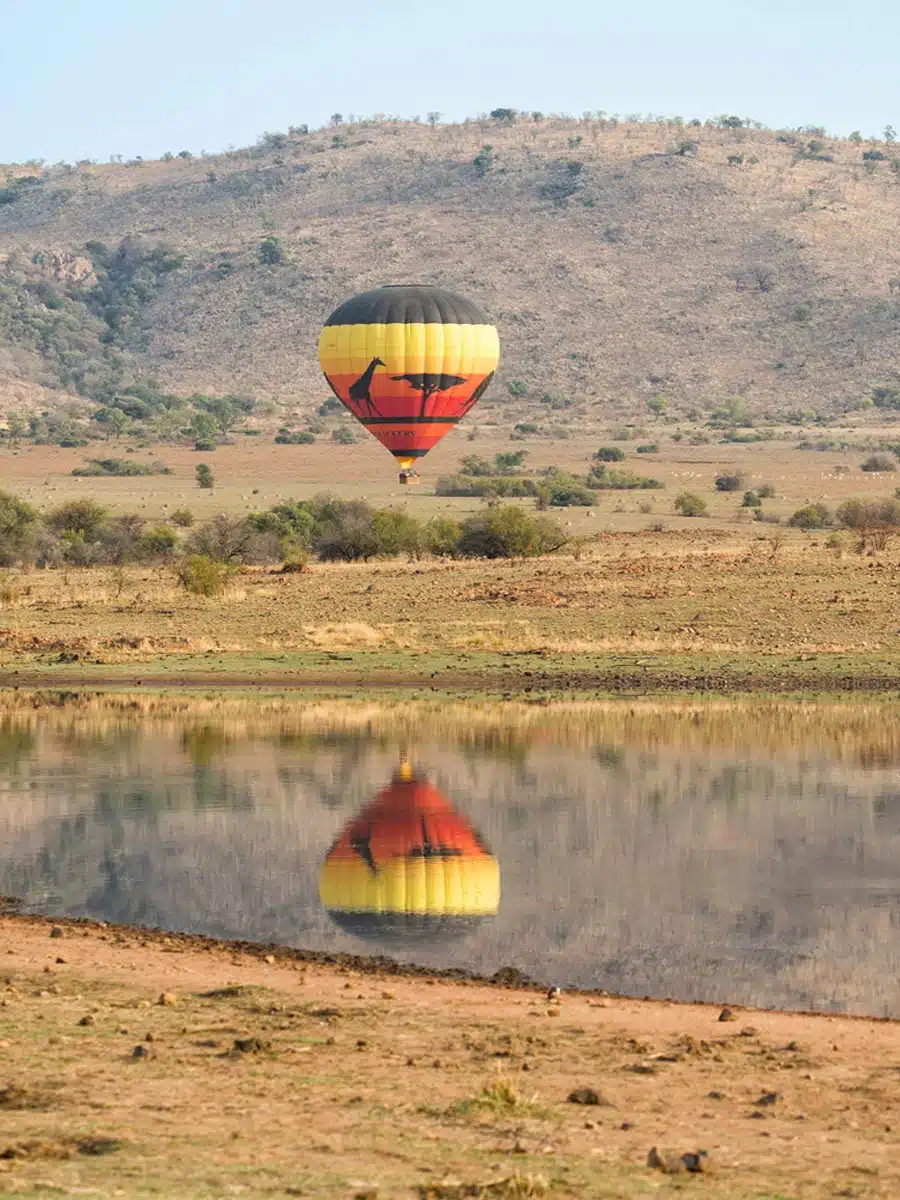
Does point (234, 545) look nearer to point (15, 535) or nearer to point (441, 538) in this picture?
point (441, 538)

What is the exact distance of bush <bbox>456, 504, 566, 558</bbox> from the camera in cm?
5147

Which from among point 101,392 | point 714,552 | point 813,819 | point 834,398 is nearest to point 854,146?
point 834,398

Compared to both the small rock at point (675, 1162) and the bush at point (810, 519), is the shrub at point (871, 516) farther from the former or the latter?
the small rock at point (675, 1162)

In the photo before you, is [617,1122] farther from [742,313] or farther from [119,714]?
[742,313]

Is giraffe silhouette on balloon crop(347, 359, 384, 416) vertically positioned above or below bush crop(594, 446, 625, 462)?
above

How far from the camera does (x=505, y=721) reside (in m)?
29.0

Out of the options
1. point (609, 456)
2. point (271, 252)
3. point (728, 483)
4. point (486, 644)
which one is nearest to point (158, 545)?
point (486, 644)

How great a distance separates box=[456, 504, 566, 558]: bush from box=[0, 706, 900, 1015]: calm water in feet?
77.5

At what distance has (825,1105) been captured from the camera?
34.0ft

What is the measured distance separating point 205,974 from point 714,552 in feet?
122

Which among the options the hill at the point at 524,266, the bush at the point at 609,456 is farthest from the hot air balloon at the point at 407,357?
the hill at the point at 524,266

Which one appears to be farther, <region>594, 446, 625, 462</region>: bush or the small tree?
the small tree

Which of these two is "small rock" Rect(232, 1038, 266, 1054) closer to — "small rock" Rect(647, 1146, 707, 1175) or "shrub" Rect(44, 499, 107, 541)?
"small rock" Rect(647, 1146, 707, 1175)

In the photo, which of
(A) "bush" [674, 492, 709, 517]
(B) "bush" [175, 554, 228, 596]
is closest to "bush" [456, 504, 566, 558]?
(B) "bush" [175, 554, 228, 596]
